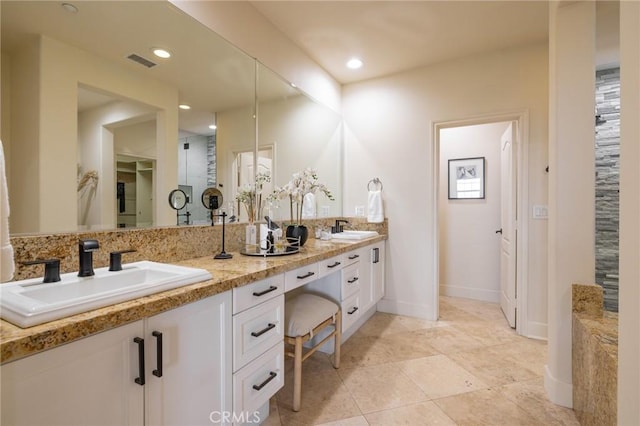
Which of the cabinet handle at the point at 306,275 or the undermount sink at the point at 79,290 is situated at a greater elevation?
the undermount sink at the point at 79,290

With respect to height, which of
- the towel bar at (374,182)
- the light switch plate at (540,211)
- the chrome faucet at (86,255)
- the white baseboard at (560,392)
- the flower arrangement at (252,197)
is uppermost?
the towel bar at (374,182)

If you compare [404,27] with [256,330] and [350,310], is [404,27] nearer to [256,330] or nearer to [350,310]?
[350,310]

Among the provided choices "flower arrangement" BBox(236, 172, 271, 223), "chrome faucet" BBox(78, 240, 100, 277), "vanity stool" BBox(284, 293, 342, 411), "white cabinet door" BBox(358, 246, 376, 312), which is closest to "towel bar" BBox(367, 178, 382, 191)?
"white cabinet door" BBox(358, 246, 376, 312)

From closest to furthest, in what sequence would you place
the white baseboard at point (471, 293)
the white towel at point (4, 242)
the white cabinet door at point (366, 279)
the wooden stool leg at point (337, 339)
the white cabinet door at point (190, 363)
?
the white towel at point (4, 242) → the white cabinet door at point (190, 363) → the wooden stool leg at point (337, 339) → the white cabinet door at point (366, 279) → the white baseboard at point (471, 293)

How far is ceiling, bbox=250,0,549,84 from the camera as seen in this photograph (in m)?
2.11

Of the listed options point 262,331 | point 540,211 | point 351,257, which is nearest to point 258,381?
point 262,331

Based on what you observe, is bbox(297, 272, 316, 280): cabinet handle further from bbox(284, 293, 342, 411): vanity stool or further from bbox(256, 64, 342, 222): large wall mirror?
bbox(256, 64, 342, 222): large wall mirror

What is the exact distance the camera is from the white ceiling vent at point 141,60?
1402 mm

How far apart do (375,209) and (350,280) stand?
41.2 inches

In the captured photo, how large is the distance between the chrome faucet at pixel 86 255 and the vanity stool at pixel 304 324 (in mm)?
1012

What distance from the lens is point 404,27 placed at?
2.35 meters

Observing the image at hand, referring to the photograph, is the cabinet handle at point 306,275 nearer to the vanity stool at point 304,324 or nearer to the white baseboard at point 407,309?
A: the vanity stool at point 304,324

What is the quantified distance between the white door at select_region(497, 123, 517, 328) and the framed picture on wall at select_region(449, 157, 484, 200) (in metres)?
0.47

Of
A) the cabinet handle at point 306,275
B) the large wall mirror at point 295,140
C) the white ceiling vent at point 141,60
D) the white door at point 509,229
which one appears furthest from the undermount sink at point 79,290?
the white door at point 509,229
